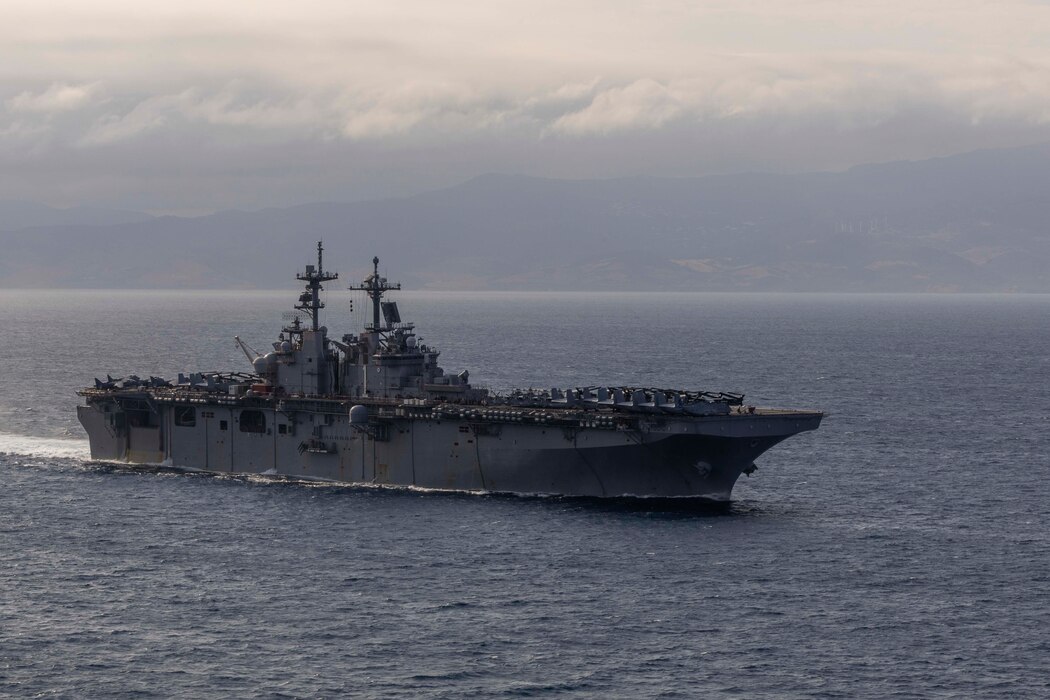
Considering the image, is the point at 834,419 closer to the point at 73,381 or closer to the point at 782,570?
the point at 782,570

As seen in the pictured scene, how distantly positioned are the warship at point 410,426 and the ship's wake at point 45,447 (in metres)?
2.25

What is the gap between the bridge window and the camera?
68.1 m

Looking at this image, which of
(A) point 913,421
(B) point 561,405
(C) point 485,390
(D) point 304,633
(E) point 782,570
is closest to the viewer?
(D) point 304,633

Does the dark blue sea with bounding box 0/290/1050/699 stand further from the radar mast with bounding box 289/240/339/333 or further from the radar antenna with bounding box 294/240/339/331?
the radar antenna with bounding box 294/240/339/331

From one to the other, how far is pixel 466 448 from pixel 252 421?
42.0ft

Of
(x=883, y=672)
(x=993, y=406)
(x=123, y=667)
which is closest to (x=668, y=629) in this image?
(x=883, y=672)

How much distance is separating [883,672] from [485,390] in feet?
104

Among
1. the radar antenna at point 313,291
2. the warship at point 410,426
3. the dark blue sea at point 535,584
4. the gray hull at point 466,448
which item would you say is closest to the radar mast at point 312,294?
the radar antenna at point 313,291

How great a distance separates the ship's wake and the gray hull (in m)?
4.25

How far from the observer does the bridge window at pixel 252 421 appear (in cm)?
6812

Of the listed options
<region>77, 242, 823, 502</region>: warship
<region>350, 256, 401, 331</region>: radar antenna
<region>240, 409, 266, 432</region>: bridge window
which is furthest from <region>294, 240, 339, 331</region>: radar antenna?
<region>240, 409, 266, 432</region>: bridge window

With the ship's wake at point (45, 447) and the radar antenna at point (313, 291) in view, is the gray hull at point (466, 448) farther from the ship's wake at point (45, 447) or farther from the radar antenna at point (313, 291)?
the radar antenna at point (313, 291)

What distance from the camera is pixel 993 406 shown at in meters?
95.7

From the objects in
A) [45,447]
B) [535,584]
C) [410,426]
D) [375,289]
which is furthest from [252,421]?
[535,584]
